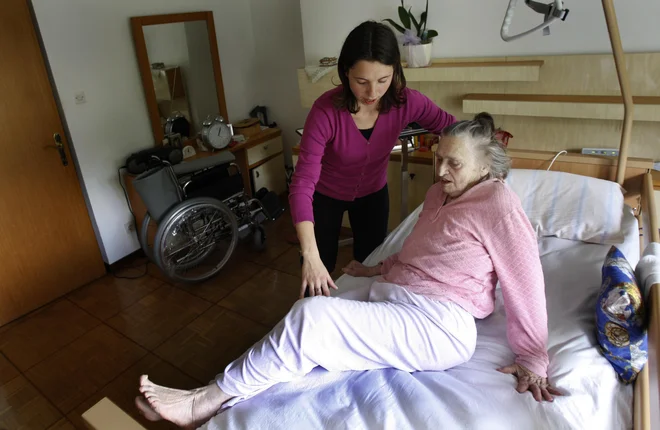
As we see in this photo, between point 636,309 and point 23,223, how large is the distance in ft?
9.17

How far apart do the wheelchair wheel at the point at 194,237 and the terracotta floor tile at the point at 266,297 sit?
23cm

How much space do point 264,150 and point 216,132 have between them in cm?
54

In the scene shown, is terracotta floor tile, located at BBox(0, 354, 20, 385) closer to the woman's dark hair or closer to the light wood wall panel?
the woman's dark hair

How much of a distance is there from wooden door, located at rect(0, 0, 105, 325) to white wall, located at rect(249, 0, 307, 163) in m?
1.70

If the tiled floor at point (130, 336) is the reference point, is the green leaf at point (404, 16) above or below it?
above

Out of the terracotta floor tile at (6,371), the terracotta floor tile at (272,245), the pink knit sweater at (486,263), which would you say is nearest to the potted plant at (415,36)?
the pink knit sweater at (486,263)

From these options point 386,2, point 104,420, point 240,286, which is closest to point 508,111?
point 386,2

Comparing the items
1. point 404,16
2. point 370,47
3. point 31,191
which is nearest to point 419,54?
point 404,16

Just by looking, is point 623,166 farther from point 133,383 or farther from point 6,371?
point 6,371

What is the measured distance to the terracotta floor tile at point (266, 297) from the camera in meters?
2.47

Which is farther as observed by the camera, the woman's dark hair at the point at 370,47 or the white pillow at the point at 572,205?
the white pillow at the point at 572,205

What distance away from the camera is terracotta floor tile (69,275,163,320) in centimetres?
265

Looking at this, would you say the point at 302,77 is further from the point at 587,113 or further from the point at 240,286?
the point at 587,113

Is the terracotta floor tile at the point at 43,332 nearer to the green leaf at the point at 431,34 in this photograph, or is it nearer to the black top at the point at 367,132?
the black top at the point at 367,132
